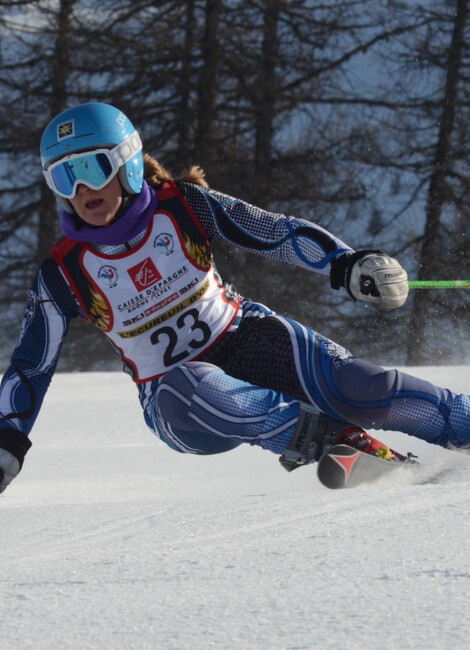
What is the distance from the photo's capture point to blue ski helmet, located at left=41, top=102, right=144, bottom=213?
289 centimetres

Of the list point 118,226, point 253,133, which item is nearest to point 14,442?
point 118,226

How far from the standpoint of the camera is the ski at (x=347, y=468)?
259 centimetres

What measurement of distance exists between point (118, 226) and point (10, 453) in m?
0.79

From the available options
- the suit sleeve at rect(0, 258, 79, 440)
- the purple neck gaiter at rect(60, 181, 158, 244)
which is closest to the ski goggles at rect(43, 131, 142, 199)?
the purple neck gaiter at rect(60, 181, 158, 244)

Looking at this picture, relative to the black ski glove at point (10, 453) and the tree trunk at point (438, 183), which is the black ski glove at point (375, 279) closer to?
the black ski glove at point (10, 453)

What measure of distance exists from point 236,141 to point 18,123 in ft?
10.6

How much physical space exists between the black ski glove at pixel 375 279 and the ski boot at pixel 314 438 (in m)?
0.38

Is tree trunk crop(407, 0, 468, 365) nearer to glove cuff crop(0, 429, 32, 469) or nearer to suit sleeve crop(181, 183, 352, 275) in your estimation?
suit sleeve crop(181, 183, 352, 275)

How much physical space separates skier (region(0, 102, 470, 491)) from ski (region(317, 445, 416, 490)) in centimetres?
11

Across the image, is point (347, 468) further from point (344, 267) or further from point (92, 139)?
point (92, 139)

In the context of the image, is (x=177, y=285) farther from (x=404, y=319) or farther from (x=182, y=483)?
(x=404, y=319)

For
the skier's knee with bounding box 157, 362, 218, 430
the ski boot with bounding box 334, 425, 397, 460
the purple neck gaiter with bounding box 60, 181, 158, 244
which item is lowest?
the ski boot with bounding box 334, 425, 397, 460

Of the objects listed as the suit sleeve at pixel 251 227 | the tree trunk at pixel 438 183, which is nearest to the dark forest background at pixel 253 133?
the tree trunk at pixel 438 183

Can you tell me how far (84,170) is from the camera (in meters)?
2.87
